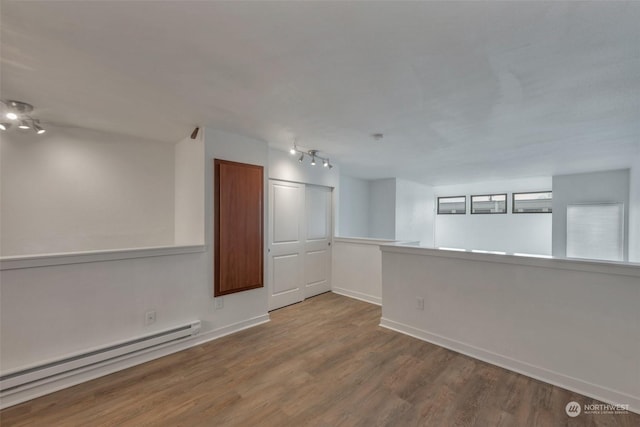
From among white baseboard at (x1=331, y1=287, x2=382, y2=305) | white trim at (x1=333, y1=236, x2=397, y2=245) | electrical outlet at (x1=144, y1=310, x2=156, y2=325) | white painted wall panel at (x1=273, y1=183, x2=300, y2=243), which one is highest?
white painted wall panel at (x1=273, y1=183, x2=300, y2=243)

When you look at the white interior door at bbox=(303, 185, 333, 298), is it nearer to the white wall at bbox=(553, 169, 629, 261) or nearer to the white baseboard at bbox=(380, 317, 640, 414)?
the white baseboard at bbox=(380, 317, 640, 414)

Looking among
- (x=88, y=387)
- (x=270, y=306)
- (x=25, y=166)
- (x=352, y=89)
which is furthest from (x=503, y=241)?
(x=25, y=166)

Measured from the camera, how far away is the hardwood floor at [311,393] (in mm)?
1794

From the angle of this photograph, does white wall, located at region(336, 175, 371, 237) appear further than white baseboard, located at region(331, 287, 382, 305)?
Yes

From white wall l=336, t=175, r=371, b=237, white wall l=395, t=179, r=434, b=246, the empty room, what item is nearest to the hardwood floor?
the empty room

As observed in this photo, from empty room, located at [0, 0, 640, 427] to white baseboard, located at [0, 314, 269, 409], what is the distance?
0.02 meters

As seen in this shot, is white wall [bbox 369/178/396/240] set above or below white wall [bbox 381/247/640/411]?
above

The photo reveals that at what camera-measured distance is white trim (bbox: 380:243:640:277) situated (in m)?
1.92

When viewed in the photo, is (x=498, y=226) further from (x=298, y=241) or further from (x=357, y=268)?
(x=298, y=241)

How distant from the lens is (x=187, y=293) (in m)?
2.84

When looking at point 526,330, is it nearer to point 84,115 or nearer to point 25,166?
point 84,115

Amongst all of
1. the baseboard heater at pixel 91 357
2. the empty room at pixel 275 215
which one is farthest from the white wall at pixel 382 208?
the baseboard heater at pixel 91 357

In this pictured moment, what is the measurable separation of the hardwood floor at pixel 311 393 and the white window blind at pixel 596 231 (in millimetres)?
4872

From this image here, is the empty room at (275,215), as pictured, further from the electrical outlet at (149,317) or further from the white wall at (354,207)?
the white wall at (354,207)
